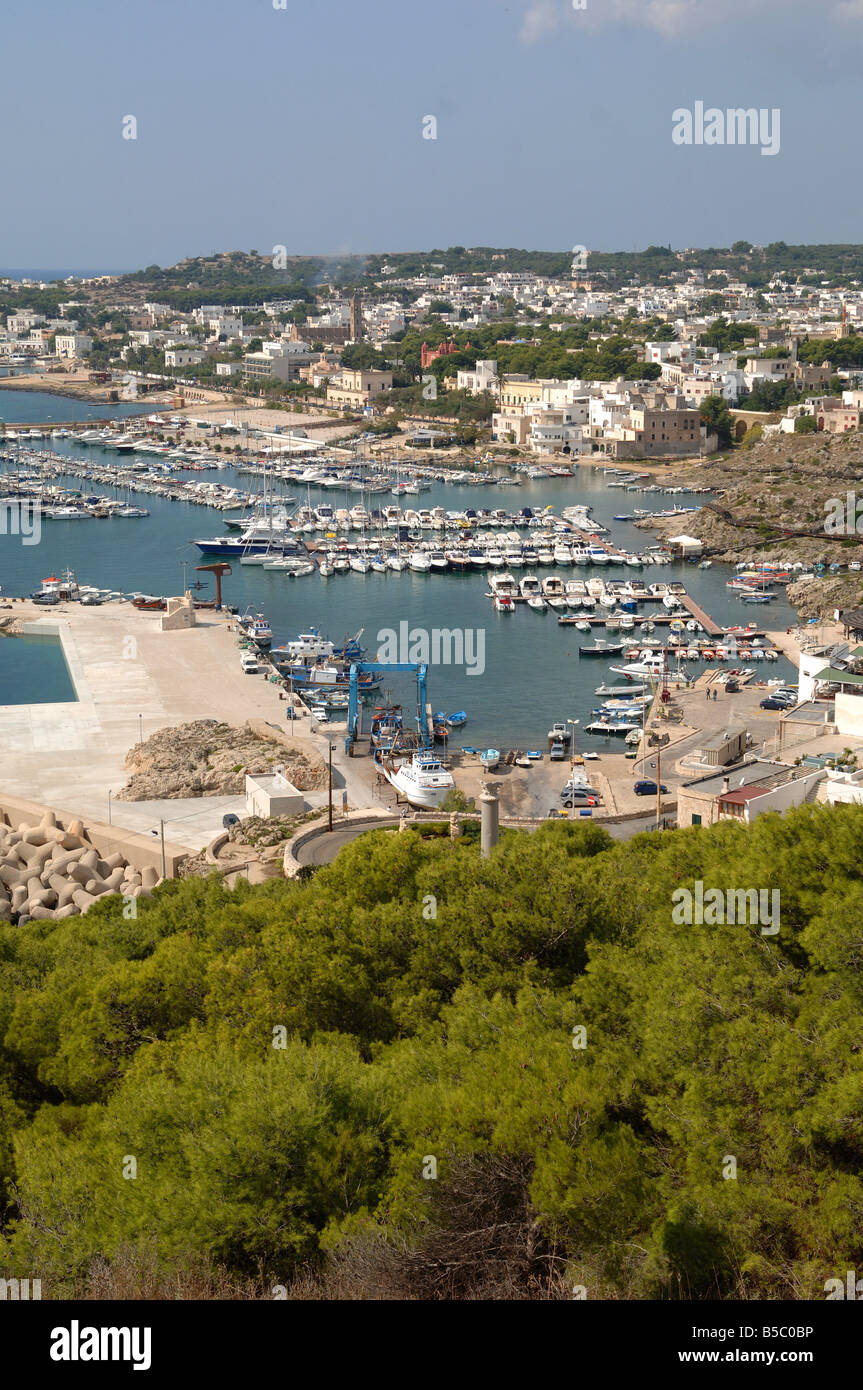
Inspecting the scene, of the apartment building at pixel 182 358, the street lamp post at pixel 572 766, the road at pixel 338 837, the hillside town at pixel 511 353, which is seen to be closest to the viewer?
the road at pixel 338 837

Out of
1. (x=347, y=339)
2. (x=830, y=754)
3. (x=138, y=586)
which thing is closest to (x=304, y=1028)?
(x=830, y=754)


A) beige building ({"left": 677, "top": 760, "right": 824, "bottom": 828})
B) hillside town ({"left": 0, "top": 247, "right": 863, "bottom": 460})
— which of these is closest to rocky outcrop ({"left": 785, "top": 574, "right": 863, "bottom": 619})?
beige building ({"left": 677, "top": 760, "right": 824, "bottom": 828})

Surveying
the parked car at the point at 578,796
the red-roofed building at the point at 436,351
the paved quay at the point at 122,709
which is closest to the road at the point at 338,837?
the paved quay at the point at 122,709

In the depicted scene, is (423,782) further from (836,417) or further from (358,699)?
(836,417)

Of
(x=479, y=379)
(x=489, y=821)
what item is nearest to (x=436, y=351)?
(x=479, y=379)

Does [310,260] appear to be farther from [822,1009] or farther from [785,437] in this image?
[822,1009]

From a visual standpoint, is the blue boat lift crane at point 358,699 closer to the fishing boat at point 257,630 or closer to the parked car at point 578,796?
the parked car at point 578,796
